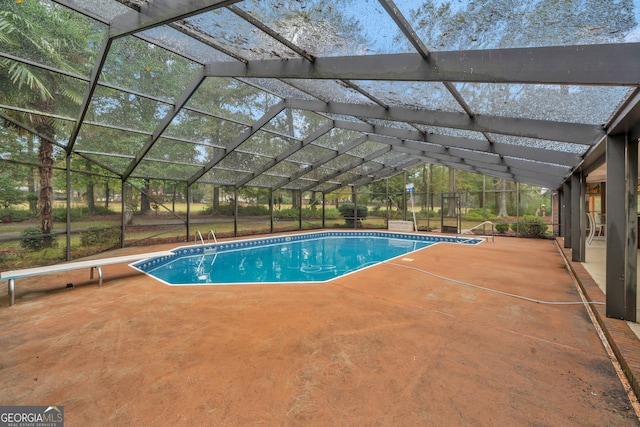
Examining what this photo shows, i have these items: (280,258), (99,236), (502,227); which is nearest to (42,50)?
(99,236)

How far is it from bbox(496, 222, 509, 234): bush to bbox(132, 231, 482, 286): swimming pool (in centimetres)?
265

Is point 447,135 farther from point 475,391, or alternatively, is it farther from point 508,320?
point 475,391

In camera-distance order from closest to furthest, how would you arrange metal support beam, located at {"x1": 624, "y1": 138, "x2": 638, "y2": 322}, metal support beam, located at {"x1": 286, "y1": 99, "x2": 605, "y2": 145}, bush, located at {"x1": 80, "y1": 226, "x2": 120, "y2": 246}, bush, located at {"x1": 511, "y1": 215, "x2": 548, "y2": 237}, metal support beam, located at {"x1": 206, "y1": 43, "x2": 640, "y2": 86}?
metal support beam, located at {"x1": 206, "y1": 43, "x2": 640, "y2": 86} < metal support beam, located at {"x1": 624, "y1": 138, "x2": 638, "y2": 322} < metal support beam, located at {"x1": 286, "y1": 99, "x2": 605, "y2": 145} < bush, located at {"x1": 80, "y1": 226, "x2": 120, "y2": 246} < bush, located at {"x1": 511, "y1": 215, "x2": 548, "y2": 237}

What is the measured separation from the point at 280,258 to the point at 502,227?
34.9 ft

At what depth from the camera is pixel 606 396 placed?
1953 mm

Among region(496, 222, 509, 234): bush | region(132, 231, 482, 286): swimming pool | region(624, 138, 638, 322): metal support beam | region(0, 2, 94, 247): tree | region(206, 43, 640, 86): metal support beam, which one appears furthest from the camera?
region(496, 222, 509, 234): bush

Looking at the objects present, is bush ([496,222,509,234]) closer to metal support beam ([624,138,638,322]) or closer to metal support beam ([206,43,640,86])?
metal support beam ([624,138,638,322])

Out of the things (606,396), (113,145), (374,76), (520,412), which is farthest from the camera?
(113,145)

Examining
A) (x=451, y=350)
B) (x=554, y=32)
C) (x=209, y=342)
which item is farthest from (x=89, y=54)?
(x=451, y=350)

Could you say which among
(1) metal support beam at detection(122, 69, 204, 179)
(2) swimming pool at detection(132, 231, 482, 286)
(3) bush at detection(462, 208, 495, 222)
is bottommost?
(2) swimming pool at detection(132, 231, 482, 286)

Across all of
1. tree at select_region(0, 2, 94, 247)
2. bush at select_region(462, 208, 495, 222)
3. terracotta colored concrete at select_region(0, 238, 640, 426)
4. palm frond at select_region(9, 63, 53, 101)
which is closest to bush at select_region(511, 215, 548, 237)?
bush at select_region(462, 208, 495, 222)

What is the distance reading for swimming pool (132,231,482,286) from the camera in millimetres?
6203

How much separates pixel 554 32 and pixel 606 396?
268 cm

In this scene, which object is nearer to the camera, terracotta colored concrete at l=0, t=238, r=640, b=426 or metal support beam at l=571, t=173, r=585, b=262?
terracotta colored concrete at l=0, t=238, r=640, b=426
